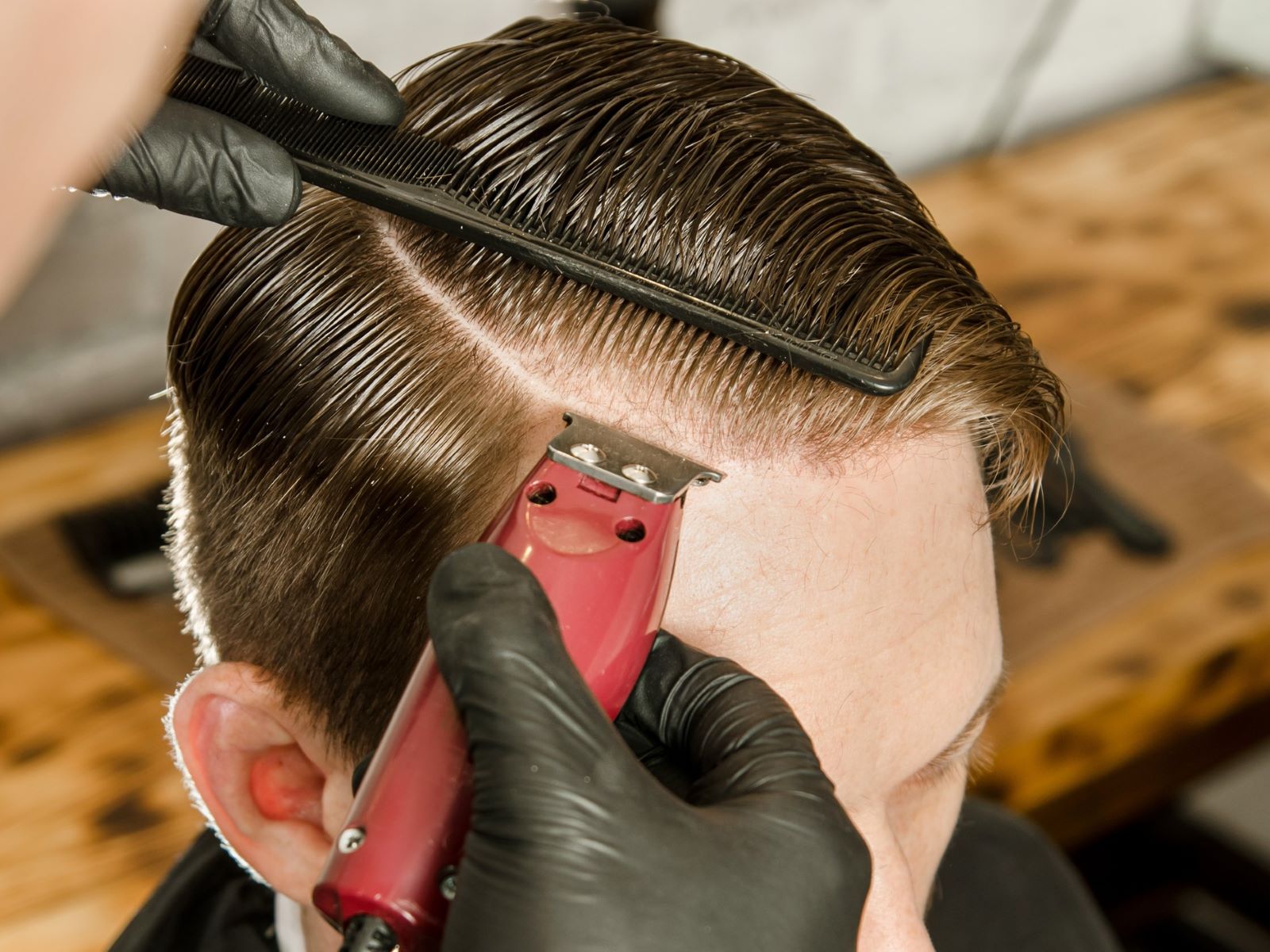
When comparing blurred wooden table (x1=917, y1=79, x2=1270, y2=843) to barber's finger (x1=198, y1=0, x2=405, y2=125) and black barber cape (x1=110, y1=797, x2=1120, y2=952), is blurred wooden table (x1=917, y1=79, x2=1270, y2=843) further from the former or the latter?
barber's finger (x1=198, y1=0, x2=405, y2=125)

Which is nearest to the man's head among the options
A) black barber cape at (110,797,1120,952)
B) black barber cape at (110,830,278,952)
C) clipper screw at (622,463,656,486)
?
clipper screw at (622,463,656,486)

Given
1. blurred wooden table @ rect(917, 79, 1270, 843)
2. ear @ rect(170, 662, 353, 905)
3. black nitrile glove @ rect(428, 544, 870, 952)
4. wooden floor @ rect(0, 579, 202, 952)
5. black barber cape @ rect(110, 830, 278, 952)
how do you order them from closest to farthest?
black nitrile glove @ rect(428, 544, 870, 952), ear @ rect(170, 662, 353, 905), black barber cape @ rect(110, 830, 278, 952), wooden floor @ rect(0, 579, 202, 952), blurred wooden table @ rect(917, 79, 1270, 843)

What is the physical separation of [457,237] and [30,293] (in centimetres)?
132

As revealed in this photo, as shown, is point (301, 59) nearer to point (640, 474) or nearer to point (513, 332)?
point (513, 332)

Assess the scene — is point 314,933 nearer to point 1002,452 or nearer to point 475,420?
point 475,420

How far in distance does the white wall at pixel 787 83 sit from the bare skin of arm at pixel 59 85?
4.14ft

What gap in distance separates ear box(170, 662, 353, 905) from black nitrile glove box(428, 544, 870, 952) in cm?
37

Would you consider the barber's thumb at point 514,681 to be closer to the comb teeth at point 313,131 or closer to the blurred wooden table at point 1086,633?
the comb teeth at point 313,131

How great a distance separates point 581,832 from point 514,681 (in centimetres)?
7

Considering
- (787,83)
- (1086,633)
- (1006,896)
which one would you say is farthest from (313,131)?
(787,83)

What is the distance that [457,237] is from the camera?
798 mm

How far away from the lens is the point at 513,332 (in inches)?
34.0

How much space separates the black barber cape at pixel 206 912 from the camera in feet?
4.20

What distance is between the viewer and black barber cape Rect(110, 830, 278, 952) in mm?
1279
